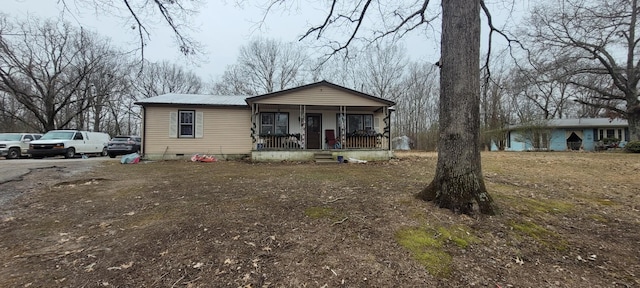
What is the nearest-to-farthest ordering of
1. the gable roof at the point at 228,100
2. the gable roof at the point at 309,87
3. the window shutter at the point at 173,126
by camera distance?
1. the gable roof at the point at 309,87
2. the gable roof at the point at 228,100
3. the window shutter at the point at 173,126

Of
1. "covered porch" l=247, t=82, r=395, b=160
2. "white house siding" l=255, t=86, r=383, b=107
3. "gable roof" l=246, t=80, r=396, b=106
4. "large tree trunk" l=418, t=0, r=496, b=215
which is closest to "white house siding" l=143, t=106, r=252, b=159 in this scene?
"covered porch" l=247, t=82, r=395, b=160

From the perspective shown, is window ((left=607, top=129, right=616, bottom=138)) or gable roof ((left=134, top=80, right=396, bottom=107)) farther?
window ((left=607, top=129, right=616, bottom=138))

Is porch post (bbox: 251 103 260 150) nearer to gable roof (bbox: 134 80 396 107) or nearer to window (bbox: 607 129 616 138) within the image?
gable roof (bbox: 134 80 396 107)

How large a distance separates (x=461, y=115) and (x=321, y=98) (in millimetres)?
9288

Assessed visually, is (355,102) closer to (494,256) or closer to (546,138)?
(494,256)

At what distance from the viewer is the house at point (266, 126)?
12617 millimetres

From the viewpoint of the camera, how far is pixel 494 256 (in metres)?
2.84

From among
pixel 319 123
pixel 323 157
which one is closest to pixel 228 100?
pixel 319 123

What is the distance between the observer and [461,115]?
391cm

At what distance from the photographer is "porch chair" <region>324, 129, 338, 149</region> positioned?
14.1 m

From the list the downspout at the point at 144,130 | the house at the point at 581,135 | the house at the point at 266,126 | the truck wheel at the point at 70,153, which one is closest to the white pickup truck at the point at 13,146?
the truck wheel at the point at 70,153

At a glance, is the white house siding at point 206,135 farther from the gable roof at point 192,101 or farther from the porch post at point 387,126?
the porch post at point 387,126

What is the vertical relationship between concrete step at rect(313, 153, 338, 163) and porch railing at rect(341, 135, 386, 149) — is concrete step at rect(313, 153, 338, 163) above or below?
below

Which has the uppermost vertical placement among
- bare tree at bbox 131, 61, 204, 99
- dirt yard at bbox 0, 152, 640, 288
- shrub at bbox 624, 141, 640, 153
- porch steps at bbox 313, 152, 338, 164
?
bare tree at bbox 131, 61, 204, 99
